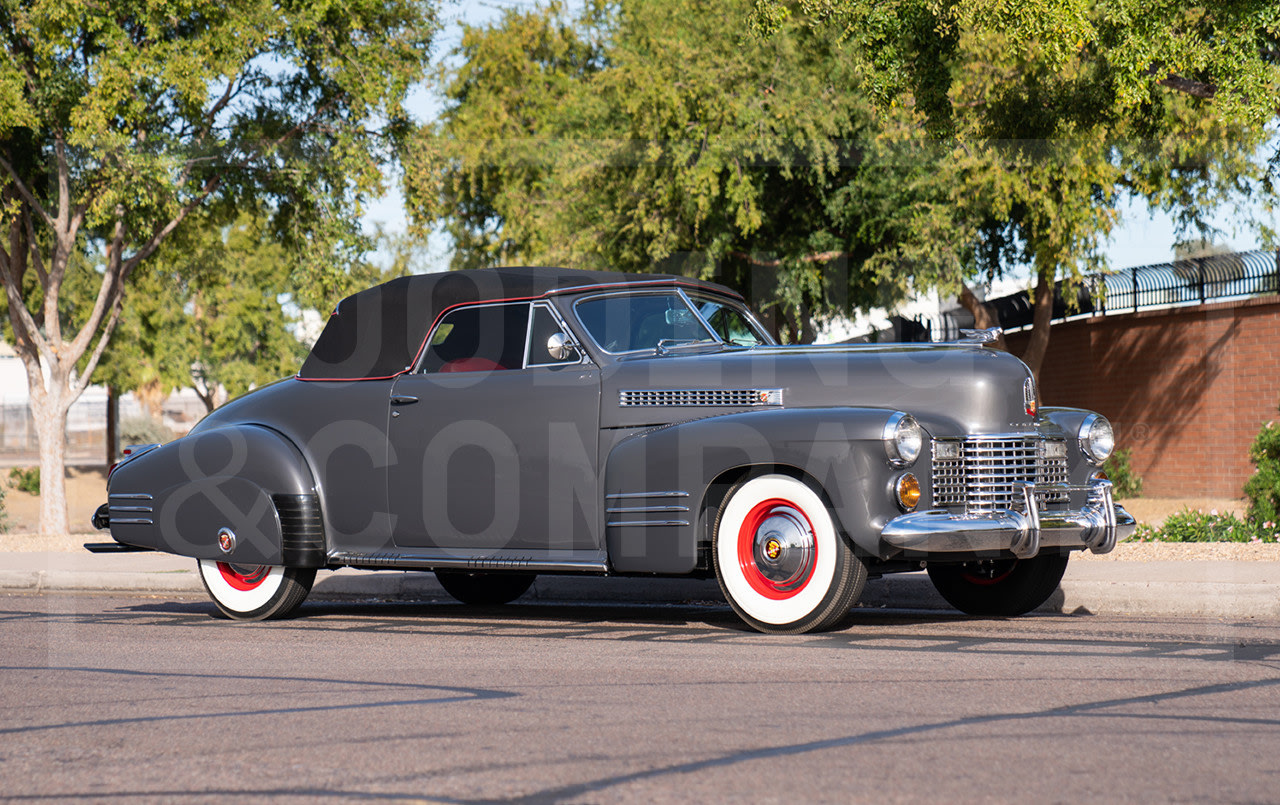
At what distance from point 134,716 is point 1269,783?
152 inches

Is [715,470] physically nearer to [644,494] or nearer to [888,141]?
[644,494]

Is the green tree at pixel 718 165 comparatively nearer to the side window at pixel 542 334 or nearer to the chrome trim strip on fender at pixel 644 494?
the side window at pixel 542 334

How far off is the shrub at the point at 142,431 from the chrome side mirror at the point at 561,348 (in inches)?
1751

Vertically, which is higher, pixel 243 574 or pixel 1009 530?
pixel 1009 530

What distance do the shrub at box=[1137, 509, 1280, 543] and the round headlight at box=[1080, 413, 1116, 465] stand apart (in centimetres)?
530

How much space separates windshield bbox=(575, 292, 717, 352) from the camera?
26.6 feet

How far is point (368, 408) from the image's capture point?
27.6ft

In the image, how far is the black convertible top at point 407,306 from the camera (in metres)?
8.29

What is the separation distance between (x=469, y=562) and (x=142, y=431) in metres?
47.2

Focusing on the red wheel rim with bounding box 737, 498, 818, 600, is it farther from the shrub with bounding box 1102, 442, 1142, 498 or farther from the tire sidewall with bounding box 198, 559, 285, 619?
the shrub with bounding box 1102, 442, 1142, 498

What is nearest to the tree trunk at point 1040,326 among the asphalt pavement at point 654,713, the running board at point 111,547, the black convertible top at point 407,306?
the black convertible top at point 407,306

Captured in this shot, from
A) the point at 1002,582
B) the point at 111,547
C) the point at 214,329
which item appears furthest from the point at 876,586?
the point at 214,329

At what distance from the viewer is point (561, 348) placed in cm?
795

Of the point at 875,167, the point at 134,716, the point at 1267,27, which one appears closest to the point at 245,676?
the point at 134,716
